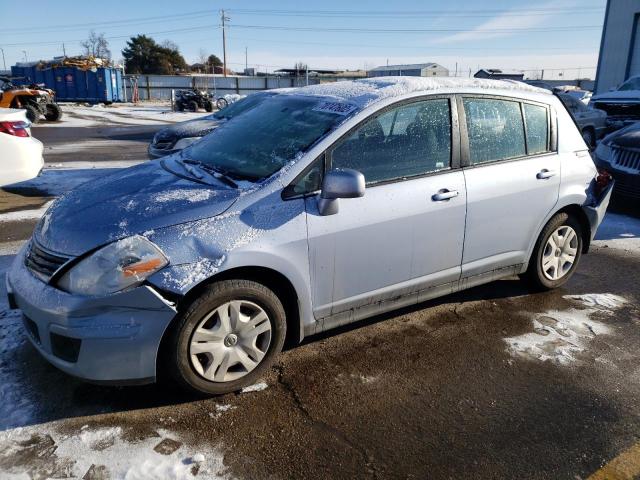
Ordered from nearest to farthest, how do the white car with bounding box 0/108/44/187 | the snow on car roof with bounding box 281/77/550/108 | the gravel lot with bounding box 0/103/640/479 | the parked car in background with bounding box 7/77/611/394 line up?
the gravel lot with bounding box 0/103/640/479
the parked car in background with bounding box 7/77/611/394
the snow on car roof with bounding box 281/77/550/108
the white car with bounding box 0/108/44/187

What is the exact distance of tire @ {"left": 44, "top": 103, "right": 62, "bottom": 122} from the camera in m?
21.3

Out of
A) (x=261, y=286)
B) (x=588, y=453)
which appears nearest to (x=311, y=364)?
(x=261, y=286)

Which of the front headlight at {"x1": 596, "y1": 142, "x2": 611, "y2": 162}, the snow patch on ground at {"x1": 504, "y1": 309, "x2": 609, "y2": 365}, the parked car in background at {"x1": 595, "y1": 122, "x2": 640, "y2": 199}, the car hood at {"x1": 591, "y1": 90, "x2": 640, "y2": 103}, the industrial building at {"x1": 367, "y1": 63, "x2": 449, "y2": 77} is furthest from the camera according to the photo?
the industrial building at {"x1": 367, "y1": 63, "x2": 449, "y2": 77}

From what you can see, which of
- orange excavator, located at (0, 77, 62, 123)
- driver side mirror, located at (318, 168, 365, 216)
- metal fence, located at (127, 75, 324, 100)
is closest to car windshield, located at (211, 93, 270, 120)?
driver side mirror, located at (318, 168, 365, 216)

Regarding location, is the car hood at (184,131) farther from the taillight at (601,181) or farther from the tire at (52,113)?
the tire at (52,113)

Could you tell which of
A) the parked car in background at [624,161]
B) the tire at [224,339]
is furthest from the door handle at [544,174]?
the parked car in background at [624,161]

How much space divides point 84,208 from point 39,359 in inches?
40.5

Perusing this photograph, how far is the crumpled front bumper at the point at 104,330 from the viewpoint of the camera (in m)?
2.54

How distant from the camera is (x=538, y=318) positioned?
4.08 meters

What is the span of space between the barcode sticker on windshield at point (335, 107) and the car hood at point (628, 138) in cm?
554

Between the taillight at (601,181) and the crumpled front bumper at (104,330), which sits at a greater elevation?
the taillight at (601,181)

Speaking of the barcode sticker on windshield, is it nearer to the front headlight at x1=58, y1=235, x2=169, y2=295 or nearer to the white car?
the front headlight at x1=58, y1=235, x2=169, y2=295

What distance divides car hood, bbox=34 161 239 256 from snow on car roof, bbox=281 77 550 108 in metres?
1.09

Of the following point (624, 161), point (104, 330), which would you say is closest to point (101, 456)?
point (104, 330)
